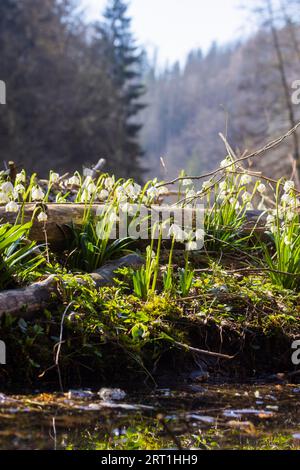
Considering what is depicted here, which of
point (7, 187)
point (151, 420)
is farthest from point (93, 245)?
point (151, 420)

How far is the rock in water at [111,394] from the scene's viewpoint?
8.96 feet

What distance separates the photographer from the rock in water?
2.73 metres

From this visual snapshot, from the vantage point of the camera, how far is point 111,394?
2.76 meters

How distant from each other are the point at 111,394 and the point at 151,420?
1.21 ft

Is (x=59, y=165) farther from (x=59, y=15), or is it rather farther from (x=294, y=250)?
(x=294, y=250)

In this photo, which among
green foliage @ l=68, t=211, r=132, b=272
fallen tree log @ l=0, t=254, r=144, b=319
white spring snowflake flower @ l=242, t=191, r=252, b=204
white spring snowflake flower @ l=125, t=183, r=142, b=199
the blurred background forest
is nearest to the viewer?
fallen tree log @ l=0, t=254, r=144, b=319

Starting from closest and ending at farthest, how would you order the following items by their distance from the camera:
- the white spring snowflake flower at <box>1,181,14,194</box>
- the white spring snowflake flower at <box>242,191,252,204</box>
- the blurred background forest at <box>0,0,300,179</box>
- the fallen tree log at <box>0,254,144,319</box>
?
the fallen tree log at <box>0,254,144,319</box>, the white spring snowflake flower at <box>1,181,14,194</box>, the white spring snowflake flower at <box>242,191,252,204</box>, the blurred background forest at <box>0,0,300,179</box>

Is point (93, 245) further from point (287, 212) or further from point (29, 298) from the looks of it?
point (287, 212)

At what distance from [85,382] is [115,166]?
23444mm

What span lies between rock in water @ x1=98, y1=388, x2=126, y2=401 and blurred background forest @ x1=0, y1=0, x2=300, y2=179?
1156 cm

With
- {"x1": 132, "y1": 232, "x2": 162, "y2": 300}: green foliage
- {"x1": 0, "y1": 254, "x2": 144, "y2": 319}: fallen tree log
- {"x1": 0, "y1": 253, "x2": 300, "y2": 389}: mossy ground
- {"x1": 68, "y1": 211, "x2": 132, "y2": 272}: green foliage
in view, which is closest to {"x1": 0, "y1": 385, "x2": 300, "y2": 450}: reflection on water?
{"x1": 0, "y1": 253, "x2": 300, "y2": 389}: mossy ground

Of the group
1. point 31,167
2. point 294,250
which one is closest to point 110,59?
point 31,167

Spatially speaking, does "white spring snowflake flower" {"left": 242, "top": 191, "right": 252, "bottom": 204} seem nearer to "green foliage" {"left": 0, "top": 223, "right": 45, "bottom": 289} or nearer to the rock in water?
"green foliage" {"left": 0, "top": 223, "right": 45, "bottom": 289}

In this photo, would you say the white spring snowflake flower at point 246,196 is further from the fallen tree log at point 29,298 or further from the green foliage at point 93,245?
the fallen tree log at point 29,298
